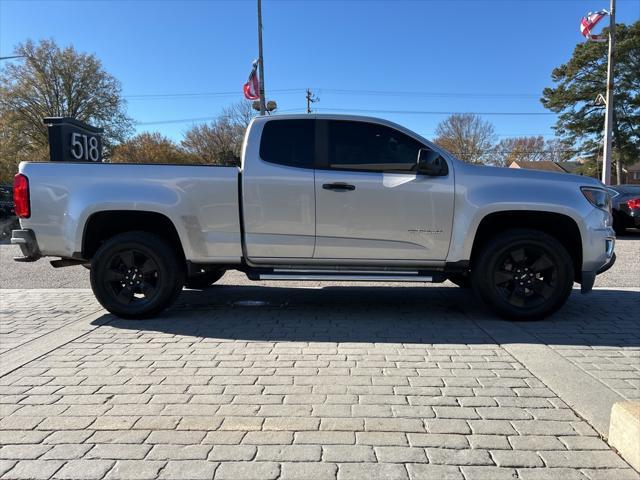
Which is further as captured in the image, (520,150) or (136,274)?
(520,150)

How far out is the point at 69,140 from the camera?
6.71 meters

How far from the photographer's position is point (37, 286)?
25.3 feet

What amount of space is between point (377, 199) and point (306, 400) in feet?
8.00

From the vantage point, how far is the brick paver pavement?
2.58 m

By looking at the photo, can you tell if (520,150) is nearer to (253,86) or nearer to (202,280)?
(253,86)

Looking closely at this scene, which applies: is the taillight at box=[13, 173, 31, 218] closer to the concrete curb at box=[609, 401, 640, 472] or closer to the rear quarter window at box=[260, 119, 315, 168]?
the rear quarter window at box=[260, 119, 315, 168]

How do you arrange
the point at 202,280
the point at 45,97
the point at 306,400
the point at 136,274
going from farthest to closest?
the point at 45,97
the point at 202,280
the point at 136,274
the point at 306,400

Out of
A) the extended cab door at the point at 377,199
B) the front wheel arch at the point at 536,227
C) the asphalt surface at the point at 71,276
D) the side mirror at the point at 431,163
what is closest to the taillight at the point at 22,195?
the asphalt surface at the point at 71,276

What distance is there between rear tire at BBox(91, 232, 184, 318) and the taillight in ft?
2.76

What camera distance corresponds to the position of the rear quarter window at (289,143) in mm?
5238

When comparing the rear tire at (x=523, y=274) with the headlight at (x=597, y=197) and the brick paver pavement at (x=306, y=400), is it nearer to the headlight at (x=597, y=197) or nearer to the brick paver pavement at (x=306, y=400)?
the brick paver pavement at (x=306, y=400)

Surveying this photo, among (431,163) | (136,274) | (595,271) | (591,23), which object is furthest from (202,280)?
(591,23)

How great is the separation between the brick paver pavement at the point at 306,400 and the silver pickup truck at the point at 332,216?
534mm

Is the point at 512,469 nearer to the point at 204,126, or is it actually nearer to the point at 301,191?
the point at 301,191
